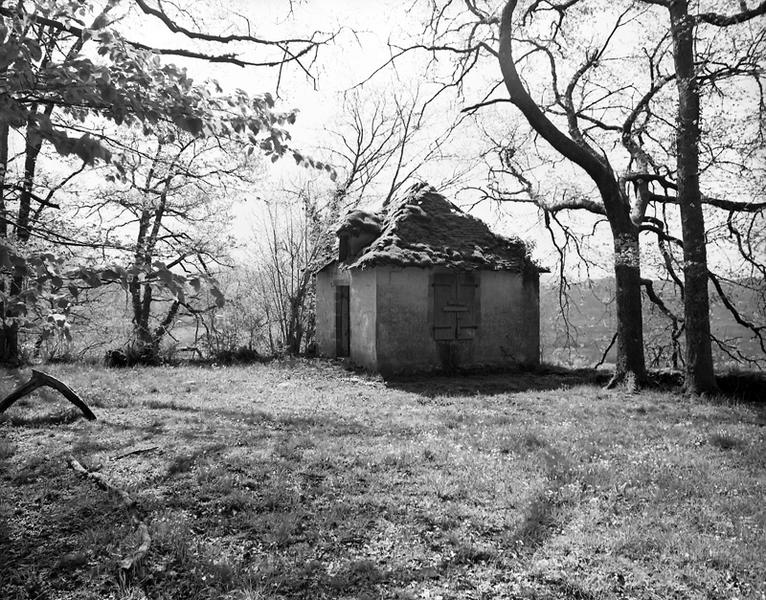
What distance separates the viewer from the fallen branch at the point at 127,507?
3.93 m

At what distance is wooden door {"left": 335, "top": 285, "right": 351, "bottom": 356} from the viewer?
18.0 m

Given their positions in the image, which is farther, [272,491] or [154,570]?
[272,491]

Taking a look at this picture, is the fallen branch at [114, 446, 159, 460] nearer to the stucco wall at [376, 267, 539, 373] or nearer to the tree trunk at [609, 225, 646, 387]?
the stucco wall at [376, 267, 539, 373]

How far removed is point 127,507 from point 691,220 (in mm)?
12356

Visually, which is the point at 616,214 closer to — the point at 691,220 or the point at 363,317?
the point at 691,220

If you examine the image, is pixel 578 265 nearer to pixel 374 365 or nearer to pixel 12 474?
pixel 374 365

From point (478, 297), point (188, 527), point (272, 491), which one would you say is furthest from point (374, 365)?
point (188, 527)

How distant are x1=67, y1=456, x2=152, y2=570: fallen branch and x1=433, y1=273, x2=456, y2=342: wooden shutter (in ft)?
34.5

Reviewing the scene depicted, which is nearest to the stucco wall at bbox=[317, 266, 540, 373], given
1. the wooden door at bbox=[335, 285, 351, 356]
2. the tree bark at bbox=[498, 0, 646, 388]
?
the wooden door at bbox=[335, 285, 351, 356]

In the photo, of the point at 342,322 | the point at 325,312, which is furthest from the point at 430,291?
the point at 325,312

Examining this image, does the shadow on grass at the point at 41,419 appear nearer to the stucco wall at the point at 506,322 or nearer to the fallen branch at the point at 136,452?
the fallen branch at the point at 136,452

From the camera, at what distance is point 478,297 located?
15.7 metres

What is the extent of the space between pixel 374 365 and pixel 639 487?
365 inches

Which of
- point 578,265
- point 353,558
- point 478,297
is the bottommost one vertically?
point 353,558
